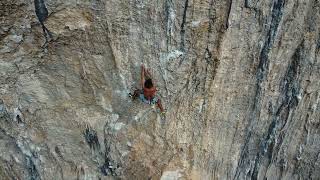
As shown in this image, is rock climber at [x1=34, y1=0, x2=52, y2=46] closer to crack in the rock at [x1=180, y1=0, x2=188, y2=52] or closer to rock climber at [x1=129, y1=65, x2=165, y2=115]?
rock climber at [x1=129, y1=65, x2=165, y2=115]

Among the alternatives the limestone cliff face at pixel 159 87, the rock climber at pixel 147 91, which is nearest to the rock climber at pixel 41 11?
the limestone cliff face at pixel 159 87

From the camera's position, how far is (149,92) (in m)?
5.66

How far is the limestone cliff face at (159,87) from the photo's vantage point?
5.16 meters

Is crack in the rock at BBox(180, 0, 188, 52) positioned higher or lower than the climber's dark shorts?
higher

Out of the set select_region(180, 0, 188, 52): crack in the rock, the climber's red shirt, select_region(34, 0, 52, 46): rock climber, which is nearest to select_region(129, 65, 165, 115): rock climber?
the climber's red shirt

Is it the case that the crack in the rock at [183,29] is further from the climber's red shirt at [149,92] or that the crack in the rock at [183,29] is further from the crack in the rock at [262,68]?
the crack in the rock at [262,68]

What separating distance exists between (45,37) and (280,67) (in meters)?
2.96

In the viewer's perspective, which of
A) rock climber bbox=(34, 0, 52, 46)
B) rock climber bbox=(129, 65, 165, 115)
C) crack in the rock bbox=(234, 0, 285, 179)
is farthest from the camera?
rock climber bbox=(129, 65, 165, 115)

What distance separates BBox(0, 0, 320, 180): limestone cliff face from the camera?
5.16 m

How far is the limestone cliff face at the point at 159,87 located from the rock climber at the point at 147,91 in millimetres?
83

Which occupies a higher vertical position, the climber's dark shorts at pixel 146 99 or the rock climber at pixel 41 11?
the rock climber at pixel 41 11

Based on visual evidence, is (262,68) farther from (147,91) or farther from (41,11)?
(41,11)

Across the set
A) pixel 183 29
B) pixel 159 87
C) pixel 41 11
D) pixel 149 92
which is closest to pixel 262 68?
pixel 183 29

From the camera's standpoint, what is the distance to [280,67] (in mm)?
5777
